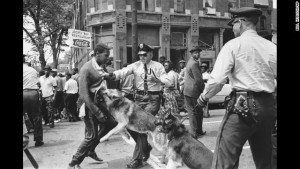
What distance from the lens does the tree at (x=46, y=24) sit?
15.3 metres

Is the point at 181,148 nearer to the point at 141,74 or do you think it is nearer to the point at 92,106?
the point at 92,106

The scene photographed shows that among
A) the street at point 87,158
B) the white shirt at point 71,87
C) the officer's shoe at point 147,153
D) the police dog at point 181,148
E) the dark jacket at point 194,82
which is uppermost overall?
the dark jacket at point 194,82

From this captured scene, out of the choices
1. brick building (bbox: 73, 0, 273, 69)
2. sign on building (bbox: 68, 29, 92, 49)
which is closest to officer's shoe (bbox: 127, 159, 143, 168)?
sign on building (bbox: 68, 29, 92, 49)

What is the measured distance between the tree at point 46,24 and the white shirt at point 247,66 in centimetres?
1197

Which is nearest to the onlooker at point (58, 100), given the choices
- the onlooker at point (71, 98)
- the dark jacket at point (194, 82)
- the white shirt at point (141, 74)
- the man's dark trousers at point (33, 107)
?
the onlooker at point (71, 98)

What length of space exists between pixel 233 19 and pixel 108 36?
1969 cm

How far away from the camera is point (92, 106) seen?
5.27 metres

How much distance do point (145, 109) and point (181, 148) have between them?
130 centimetres

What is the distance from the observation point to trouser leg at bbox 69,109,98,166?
5.28 metres

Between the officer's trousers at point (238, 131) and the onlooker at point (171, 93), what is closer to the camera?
the officer's trousers at point (238, 131)

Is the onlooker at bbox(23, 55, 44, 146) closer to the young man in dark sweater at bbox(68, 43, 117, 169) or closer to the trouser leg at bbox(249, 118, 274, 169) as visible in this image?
the young man in dark sweater at bbox(68, 43, 117, 169)

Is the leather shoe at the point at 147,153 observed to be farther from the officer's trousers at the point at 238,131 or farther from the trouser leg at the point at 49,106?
the trouser leg at the point at 49,106

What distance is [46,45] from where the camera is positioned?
57.4 feet
